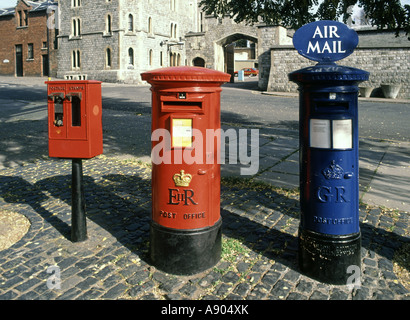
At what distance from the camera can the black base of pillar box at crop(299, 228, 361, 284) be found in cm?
326

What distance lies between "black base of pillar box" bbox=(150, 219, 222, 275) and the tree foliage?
5296 millimetres

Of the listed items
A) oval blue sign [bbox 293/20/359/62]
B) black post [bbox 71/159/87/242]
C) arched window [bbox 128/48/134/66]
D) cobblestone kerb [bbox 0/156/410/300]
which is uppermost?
arched window [bbox 128/48/134/66]

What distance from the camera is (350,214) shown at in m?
3.27

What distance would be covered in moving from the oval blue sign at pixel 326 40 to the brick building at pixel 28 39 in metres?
42.2

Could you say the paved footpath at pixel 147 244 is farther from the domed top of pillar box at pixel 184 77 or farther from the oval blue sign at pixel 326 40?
the oval blue sign at pixel 326 40

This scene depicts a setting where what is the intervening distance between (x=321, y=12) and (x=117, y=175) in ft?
16.9

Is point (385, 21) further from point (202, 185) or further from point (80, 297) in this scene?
point (80, 297)

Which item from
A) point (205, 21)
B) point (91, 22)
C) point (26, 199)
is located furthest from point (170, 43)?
point (26, 199)

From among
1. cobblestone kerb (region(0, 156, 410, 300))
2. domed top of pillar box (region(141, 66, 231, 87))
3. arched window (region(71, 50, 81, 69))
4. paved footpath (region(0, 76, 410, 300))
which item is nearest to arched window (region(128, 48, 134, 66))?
arched window (region(71, 50, 81, 69))

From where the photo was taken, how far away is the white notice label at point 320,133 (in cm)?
319

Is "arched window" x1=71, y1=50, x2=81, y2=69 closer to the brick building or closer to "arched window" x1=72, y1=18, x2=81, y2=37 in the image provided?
"arched window" x1=72, y1=18, x2=81, y2=37

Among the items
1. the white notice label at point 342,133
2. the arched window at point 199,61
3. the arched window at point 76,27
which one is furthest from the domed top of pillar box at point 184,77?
the arched window at point 76,27

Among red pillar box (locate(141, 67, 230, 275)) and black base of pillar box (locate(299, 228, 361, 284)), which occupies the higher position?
red pillar box (locate(141, 67, 230, 275))

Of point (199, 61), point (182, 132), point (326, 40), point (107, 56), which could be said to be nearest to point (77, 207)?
point (182, 132)
